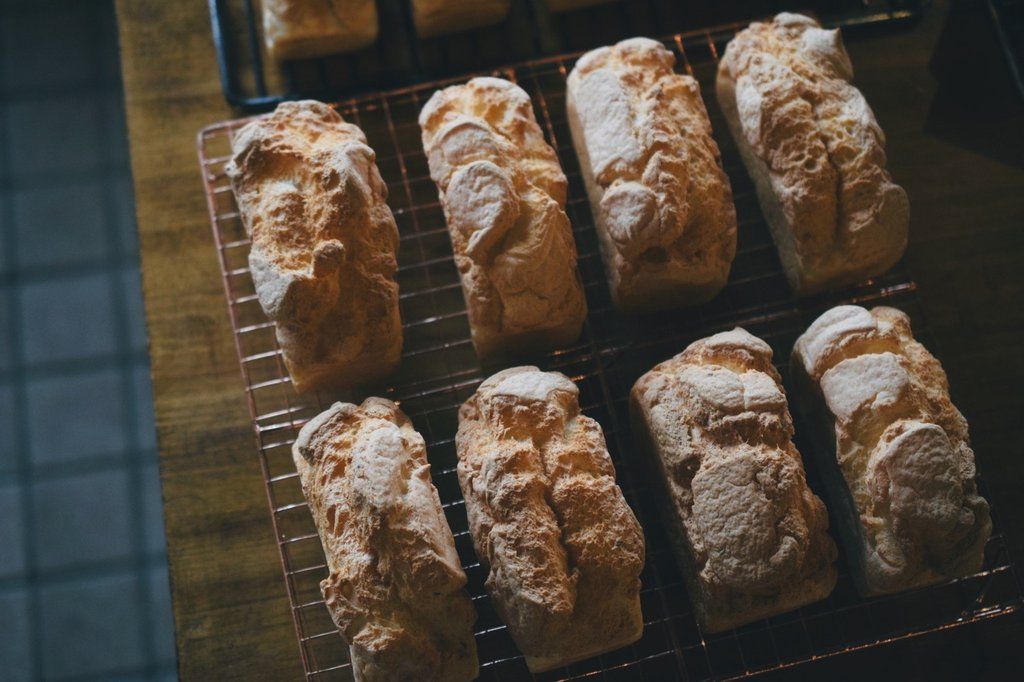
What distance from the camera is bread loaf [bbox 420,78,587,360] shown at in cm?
248

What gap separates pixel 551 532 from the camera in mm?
2240

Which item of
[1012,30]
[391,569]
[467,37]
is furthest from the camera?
[467,37]

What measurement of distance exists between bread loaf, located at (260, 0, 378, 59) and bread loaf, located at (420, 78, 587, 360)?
54 cm

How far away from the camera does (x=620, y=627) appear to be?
90.7 inches

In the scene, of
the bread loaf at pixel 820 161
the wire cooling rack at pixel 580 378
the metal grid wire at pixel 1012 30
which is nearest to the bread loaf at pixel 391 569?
the wire cooling rack at pixel 580 378

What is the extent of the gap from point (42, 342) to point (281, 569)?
6.17 feet

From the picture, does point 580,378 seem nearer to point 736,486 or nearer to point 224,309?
point 736,486

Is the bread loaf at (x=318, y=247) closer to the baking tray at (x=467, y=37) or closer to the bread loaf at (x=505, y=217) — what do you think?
the bread loaf at (x=505, y=217)

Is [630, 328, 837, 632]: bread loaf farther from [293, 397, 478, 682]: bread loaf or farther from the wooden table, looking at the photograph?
[293, 397, 478, 682]: bread loaf

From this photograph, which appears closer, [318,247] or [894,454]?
[894,454]

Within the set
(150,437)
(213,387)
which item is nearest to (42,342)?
(150,437)

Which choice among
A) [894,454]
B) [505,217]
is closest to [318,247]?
[505,217]

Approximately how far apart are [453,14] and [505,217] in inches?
39.2

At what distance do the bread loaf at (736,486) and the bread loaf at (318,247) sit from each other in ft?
2.74
